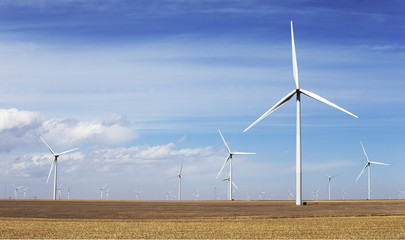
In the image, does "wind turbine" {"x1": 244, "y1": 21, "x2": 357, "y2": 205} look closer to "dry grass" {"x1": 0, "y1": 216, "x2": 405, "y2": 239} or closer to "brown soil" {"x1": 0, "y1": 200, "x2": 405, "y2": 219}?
"brown soil" {"x1": 0, "y1": 200, "x2": 405, "y2": 219}

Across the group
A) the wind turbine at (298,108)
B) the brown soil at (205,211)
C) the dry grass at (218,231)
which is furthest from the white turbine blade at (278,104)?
the dry grass at (218,231)

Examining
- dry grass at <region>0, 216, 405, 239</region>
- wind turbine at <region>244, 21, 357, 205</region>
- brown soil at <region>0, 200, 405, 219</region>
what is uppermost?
wind turbine at <region>244, 21, 357, 205</region>

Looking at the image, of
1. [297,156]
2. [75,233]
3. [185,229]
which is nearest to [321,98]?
→ [297,156]

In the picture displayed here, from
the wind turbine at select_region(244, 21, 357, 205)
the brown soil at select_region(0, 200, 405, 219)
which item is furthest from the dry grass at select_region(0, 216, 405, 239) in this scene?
the wind turbine at select_region(244, 21, 357, 205)

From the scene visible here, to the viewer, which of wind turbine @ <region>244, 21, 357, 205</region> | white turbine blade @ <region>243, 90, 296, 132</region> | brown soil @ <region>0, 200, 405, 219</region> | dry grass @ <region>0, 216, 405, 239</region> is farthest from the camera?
white turbine blade @ <region>243, 90, 296, 132</region>

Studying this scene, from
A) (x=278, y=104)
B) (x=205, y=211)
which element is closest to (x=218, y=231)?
(x=205, y=211)

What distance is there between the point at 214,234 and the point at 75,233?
31.9 feet

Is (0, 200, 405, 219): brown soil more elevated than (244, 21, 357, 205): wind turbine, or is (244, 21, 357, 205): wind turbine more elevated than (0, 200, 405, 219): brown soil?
(244, 21, 357, 205): wind turbine

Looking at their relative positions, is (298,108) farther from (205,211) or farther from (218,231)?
(218,231)

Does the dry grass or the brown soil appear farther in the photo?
the brown soil

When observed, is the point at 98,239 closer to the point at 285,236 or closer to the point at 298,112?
the point at 285,236

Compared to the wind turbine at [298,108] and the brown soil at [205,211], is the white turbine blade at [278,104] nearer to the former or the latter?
the wind turbine at [298,108]

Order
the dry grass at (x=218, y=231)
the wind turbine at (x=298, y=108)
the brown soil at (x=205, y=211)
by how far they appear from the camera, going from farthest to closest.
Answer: the wind turbine at (x=298, y=108) < the brown soil at (x=205, y=211) < the dry grass at (x=218, y=231)

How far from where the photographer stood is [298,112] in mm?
76188
